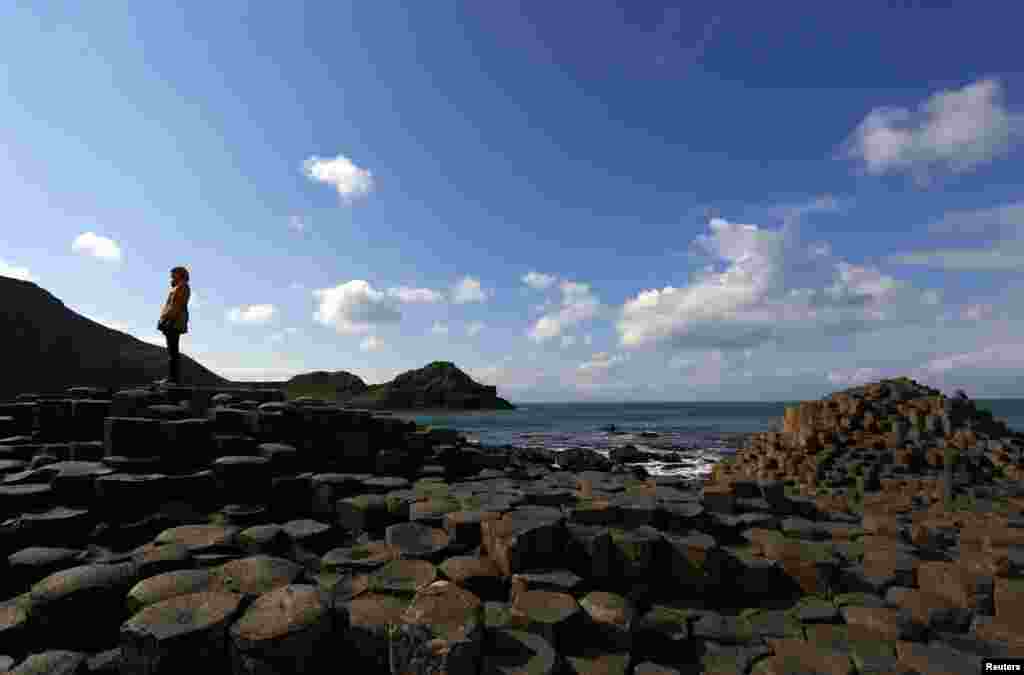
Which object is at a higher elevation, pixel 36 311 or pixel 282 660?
pixel 36 311

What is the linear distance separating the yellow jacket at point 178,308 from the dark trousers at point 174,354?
0.59ft

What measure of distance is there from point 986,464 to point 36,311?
78.5 m

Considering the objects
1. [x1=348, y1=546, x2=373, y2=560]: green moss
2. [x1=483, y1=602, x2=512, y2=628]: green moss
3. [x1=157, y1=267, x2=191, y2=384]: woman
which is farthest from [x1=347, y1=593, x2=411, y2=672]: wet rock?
[x1=157, y1=267, x2=191, y2=384]: woman

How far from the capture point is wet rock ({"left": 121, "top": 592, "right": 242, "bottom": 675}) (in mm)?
2926

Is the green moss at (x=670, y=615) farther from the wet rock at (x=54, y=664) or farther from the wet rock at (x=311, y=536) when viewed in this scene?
the wet rock at (x=54, y=664)

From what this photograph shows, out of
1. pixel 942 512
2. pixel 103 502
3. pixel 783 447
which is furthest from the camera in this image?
pixel 783 447

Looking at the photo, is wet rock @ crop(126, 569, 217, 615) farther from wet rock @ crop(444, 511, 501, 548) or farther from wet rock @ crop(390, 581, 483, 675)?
wet rock @ crop(444, 511, 501, 548)

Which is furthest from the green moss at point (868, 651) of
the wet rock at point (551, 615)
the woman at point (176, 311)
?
the woman at point (176, 311)

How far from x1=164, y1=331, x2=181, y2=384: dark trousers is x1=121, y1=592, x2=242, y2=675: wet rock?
10.8 meters

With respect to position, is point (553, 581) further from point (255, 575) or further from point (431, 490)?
point (431, 490)

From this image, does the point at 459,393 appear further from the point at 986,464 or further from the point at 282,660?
the point at 282,660

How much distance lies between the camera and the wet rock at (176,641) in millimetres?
2926

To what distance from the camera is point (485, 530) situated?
15.3 ft

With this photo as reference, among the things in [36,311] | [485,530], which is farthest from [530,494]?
[36,311]
